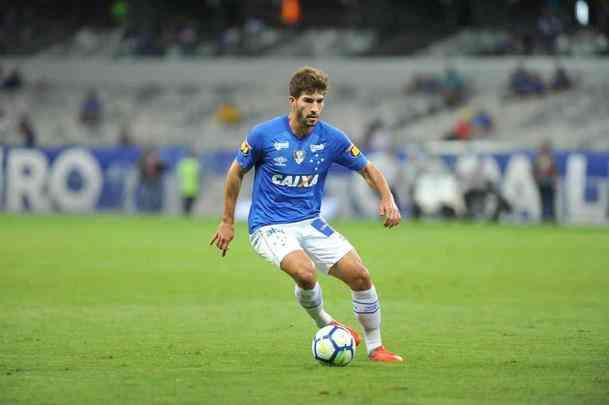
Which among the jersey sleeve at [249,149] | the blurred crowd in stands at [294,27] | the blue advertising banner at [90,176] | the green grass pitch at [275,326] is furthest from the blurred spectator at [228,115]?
the jersey sleeve at [249,149]

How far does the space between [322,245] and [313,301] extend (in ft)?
1.52

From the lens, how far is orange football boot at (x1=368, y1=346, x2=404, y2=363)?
369 inches

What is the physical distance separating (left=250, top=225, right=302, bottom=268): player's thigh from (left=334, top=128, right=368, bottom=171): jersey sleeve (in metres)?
0.75

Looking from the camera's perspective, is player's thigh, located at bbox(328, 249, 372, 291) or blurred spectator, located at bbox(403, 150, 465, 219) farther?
blurred spectator, located at bbox(403, 150, 465, 219)

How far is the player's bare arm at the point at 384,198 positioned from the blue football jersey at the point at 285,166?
302 mm

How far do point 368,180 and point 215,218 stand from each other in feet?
79.3

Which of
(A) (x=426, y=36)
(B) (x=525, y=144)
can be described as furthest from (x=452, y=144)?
(A) (x=426, y=36)

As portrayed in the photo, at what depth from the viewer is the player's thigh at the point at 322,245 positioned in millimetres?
9422

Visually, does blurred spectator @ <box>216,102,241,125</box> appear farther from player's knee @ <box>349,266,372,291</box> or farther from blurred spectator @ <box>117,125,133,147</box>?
player's knee @ <box>349,266,372,291</box>

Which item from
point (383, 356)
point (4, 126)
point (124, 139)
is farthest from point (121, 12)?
→ point (383, 356)

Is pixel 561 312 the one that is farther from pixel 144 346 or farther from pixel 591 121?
pixel 591 121

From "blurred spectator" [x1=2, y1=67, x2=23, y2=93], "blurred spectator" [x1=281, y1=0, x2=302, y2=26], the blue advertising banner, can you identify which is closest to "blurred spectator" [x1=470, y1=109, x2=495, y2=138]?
the blue advertising banner

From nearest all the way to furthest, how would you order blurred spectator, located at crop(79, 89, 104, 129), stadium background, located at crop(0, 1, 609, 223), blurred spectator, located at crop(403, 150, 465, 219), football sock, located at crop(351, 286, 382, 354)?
football sock, located at crop(351, 286, 382, 354) → blurred spectator, located at crop(403, 150, 465, 219) → stadium background, located at crop(0, 1, 609, 223) → blurred spectator, located at crop(79, 89, 104, 129)

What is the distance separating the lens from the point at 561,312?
1322cm
